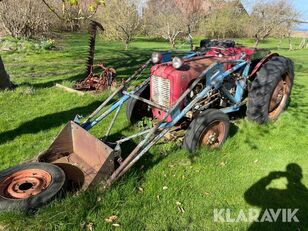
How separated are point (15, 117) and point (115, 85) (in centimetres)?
306

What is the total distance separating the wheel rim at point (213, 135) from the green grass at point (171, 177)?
0.49 ft

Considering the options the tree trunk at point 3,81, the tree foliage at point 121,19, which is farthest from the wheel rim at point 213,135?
the tree foliage at point 121,19

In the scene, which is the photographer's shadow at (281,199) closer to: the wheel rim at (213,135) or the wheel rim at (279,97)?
the wheel rim at (213,135)

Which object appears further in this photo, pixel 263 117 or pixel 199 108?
pixel 263 117

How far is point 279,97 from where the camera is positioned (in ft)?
21.1

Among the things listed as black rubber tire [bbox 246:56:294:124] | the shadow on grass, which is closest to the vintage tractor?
black rubber tire [bbox 246:56:294:124]

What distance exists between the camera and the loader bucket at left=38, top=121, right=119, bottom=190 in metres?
4.00

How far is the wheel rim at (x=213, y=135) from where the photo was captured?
4.90 metres

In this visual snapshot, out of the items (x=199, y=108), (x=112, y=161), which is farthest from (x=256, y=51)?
(x=112, y=161)

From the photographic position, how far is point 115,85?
29.3 ft

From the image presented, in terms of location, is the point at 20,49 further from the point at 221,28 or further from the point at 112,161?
the point at 221,28

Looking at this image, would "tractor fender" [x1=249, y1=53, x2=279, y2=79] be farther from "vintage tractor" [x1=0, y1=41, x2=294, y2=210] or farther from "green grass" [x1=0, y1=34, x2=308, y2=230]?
"green grass" [x1=0, y1=34, x2=308, y2=230]

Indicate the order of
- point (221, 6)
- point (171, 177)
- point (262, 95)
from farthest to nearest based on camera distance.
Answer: point (221, 6), point (262, 95), point (171, 177)

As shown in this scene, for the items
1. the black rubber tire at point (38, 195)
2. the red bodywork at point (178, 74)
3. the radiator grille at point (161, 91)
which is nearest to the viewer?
the black rubber tire at point (38, 195)
